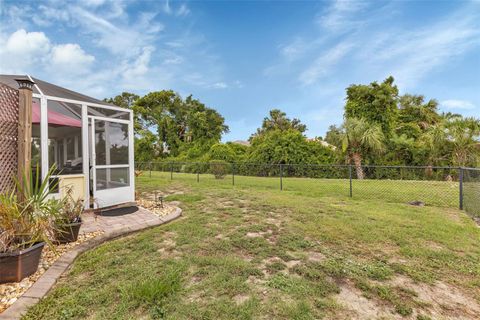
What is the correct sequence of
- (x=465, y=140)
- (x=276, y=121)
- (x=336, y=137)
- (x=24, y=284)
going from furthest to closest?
(x=276, y=121)
(x=336, y=137)
(x=465, y=140)
(x=24, y=284)

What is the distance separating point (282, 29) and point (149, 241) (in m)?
9.08

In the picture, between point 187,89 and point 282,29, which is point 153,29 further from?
point 187,89

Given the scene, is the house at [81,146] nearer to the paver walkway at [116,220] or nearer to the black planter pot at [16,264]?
the paver walkway at [116,220]

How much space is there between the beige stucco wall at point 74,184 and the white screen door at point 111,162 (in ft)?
0.64

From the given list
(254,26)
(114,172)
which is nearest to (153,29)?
(254,26)

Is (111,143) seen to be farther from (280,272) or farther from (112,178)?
(280,272)

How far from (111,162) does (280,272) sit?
411 centimetres

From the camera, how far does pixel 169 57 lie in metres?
10.9

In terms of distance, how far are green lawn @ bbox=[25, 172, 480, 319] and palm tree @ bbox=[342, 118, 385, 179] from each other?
28.3ft

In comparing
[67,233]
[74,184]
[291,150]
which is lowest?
[67,233]

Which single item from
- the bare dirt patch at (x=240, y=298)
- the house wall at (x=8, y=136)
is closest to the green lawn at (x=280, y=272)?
the bare dirt patch at (x=240, y=298)

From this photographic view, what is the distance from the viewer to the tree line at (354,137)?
11.1 meters

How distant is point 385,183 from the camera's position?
9250 mm

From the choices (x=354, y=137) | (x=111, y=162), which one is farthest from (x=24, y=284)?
(x=354, y=137)
